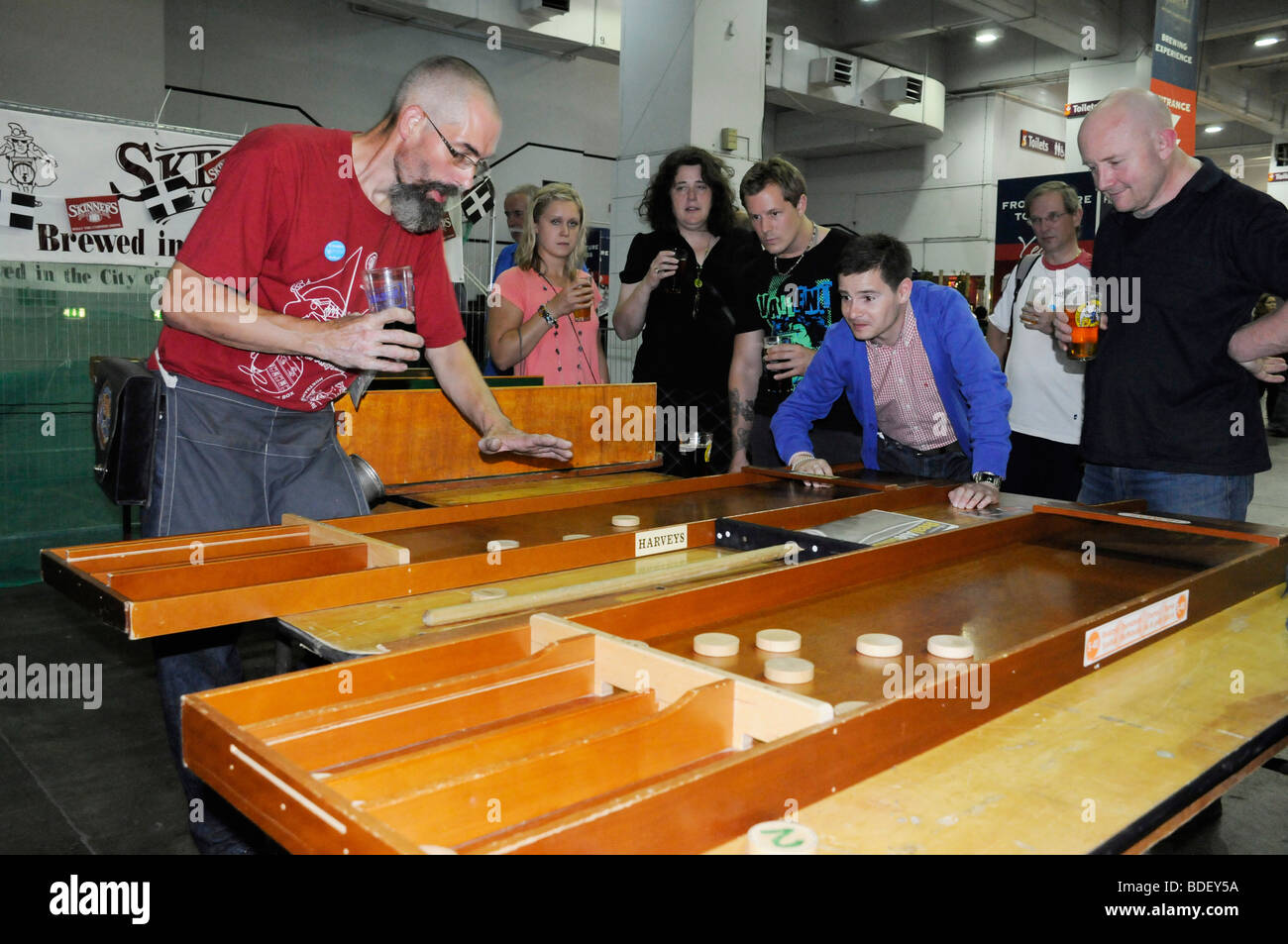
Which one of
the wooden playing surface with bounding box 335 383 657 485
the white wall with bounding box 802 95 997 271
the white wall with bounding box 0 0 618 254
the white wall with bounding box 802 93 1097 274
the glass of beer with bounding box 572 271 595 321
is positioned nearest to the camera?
the wooden playing surface with bounding box 335 383 657 485

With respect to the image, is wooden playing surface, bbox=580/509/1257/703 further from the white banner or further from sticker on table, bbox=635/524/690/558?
the white banner

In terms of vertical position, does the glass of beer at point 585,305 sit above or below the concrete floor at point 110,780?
above

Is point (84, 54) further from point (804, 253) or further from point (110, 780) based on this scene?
point (804, 253)

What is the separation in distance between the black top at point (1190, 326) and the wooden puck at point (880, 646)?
1.59 m

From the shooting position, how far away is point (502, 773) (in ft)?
3.54

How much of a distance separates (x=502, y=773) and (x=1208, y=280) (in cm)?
246

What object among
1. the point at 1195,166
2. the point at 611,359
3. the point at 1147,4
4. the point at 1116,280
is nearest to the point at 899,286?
the point at 1116,280

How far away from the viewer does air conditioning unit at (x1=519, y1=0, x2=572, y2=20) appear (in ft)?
36.3

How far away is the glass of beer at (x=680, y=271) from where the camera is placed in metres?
4.18

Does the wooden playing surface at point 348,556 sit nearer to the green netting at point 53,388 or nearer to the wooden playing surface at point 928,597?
the wooden playing surface at point 928,597

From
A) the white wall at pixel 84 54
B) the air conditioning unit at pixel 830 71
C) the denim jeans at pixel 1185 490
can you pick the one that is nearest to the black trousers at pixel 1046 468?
the denim jeans at pixel 1185 490

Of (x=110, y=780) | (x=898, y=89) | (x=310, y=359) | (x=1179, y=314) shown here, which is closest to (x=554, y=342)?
(x=310, y=359)

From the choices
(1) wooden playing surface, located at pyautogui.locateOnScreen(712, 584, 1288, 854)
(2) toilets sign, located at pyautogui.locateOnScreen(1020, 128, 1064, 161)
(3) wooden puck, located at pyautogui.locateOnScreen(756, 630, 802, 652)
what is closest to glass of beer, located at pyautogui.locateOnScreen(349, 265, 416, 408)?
(3) wooden puck, located at pyautogui.locateOnScreen(756, 630, 802, 652)

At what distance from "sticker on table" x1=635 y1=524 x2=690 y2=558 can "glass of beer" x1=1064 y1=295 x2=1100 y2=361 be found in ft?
4.27
